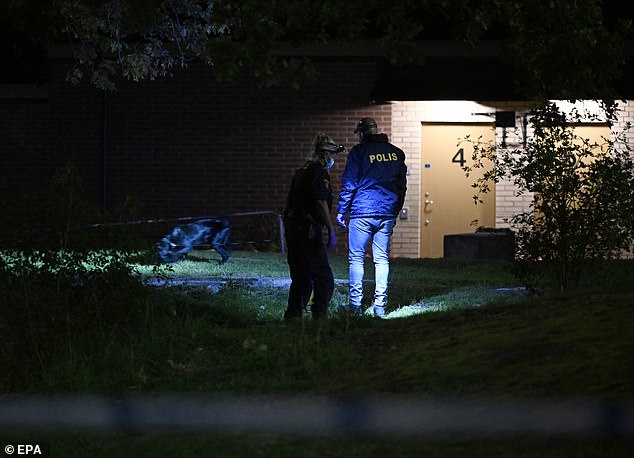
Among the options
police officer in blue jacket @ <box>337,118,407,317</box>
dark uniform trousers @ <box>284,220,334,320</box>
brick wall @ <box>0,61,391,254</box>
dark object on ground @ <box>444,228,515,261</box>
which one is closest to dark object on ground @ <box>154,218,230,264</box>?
dark object on ground @ <box>444,228,515,261</box>

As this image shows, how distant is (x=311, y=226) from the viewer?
392 inches

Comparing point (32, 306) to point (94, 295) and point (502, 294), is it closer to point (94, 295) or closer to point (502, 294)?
point (94, 295)

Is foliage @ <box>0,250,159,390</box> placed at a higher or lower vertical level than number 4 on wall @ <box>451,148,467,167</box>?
lower

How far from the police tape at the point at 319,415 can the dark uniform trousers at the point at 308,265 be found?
3251mm

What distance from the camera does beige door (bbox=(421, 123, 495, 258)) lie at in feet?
69.8

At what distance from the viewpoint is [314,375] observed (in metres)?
6.96

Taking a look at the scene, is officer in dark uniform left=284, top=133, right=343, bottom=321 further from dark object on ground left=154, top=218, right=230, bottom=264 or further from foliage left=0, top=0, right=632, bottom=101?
dark object on ground left=154, top=218, right=230, bottom=264

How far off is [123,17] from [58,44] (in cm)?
898

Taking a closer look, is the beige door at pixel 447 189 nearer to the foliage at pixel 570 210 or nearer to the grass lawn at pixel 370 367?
the foliage at pixel 570 210

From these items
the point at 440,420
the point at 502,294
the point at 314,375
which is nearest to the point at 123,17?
the point at 502,294

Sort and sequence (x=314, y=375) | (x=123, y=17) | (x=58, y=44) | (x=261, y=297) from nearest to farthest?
(x=314, y=375) → (x=261, y=297) → (x=123, y=17) → (x=58, y=44)

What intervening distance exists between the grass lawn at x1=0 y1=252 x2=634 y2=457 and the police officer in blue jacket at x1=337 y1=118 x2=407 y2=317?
144 centimetres

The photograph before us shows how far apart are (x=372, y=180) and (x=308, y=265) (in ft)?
3.52

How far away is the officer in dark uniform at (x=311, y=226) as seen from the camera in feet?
32.5
